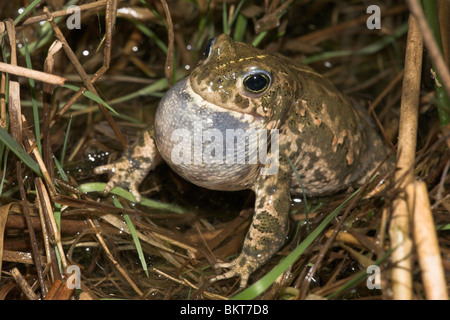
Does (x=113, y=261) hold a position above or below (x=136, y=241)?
below

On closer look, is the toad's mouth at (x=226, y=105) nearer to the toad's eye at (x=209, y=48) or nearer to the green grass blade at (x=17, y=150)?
the toad's eye at (x=209, y=48)

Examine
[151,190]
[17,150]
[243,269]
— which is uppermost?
[151,190]

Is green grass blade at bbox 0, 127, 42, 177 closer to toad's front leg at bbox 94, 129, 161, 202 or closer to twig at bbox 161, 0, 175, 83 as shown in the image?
toad's front leg at bbox 94, 129, 161, 202

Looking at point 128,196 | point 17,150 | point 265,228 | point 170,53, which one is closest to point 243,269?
point 265,228

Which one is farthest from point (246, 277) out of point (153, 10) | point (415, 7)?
point (153, 10)

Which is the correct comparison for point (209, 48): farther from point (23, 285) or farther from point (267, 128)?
point (23, 285)

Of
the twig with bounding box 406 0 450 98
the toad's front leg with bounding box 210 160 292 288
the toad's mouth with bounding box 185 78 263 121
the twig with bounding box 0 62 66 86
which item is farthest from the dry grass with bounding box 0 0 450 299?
the toad's mouth with bounding box 185 78 263 121

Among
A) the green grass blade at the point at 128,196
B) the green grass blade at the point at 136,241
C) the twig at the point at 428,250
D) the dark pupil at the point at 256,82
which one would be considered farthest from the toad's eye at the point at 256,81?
the green grass blade at the point at 128,196
